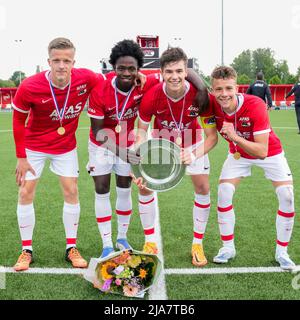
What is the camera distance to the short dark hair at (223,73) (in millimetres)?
3695

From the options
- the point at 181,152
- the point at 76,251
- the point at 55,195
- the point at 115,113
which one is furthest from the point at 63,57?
the point at 55,195

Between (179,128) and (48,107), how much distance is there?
1.23 metres

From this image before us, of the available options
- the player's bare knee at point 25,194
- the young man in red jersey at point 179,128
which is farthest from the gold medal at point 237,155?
the player's bare knee at point 25,194

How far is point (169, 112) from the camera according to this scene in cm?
396

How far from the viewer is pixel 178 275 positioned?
3.80 meters

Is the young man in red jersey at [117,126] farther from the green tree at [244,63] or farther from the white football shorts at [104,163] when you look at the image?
the green tree at [244,63]

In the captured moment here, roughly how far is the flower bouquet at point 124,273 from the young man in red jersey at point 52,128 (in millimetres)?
570

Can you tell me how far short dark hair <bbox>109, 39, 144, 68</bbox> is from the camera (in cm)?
379

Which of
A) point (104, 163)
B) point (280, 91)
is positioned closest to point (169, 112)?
point (104, 163)

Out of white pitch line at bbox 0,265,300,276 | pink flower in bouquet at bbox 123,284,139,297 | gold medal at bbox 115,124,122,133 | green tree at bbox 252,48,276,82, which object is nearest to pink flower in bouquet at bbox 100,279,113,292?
pink flower in bouquet at bbox 123,284,139,297

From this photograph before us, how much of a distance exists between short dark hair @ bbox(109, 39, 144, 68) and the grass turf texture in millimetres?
1947

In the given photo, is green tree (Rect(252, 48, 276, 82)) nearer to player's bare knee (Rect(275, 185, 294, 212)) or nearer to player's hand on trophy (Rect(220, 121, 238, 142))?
player's bare knee (Rect(275, 185, 294, 212))

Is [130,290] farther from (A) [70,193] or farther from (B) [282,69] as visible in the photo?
(B) [282,69]
